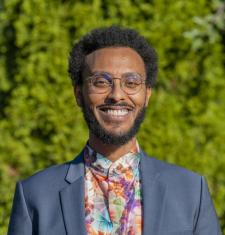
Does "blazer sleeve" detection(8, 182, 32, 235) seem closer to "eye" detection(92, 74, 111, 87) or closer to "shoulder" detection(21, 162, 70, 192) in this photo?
"shoulder" detection(21, 162, 70, 192)

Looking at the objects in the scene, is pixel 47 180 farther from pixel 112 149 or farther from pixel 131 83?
pixel 131 83

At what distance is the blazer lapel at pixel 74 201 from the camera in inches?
119

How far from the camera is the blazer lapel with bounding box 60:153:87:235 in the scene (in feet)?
9.88

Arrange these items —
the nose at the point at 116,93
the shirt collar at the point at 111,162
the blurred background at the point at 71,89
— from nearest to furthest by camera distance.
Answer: the nose at the point at 116,93 → the shirt collar at the point at 111,162 → the blurred background at the point at 71,89

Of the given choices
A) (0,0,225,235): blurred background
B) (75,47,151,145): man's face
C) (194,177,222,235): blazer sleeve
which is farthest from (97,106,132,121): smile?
(0,0,225,235): blurred background

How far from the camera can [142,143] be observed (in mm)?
5160

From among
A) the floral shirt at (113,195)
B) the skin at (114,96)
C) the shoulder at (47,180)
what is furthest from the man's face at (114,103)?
the shoulder at (47,180)

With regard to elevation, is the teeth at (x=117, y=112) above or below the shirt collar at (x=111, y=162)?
above

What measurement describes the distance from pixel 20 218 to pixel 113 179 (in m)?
0.38

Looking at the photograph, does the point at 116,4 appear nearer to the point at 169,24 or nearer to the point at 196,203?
the point at 169,24

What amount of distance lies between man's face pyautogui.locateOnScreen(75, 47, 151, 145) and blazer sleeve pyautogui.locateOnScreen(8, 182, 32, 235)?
0.38 metres

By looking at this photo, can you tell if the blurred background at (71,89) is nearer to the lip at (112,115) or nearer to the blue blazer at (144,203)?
the blue blazer at (144,203)

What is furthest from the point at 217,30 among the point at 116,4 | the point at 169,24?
the point at 116,4

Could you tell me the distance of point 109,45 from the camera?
3.12 metres
